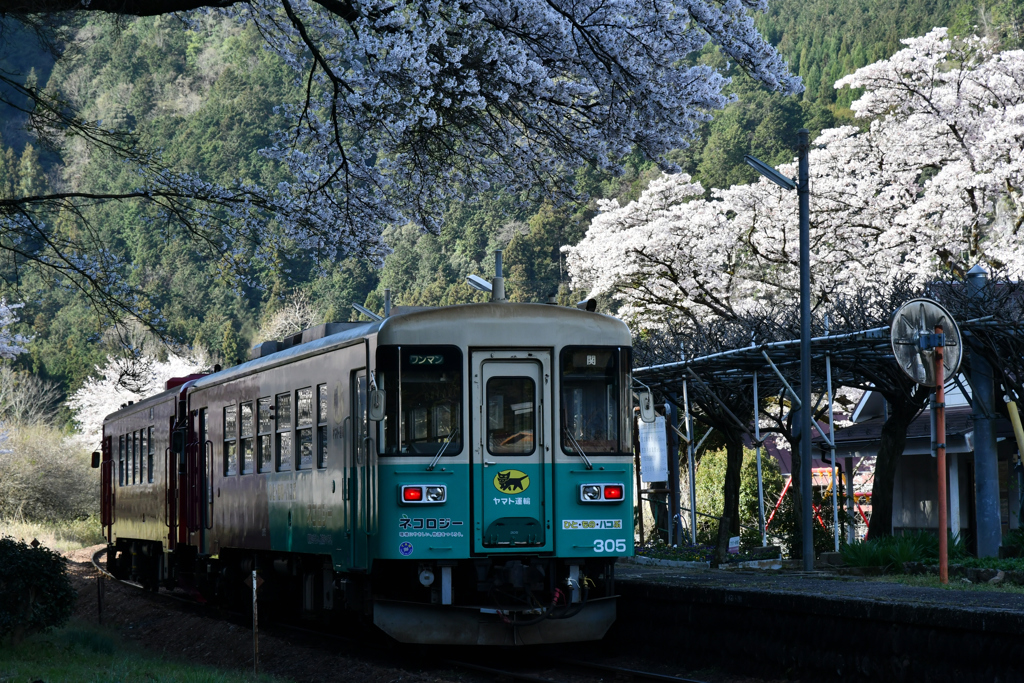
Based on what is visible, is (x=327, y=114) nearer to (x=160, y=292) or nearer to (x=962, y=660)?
(x=962, y=660)

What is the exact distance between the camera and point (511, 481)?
10.9 m

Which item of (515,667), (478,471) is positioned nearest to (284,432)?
(478,471)

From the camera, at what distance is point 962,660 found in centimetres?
836

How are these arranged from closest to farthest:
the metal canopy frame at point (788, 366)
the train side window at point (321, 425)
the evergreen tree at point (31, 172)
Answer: the train side window at point (321, 425), the metal canopy frame at point (788, 366), the evergreen tree at point (31, 172)

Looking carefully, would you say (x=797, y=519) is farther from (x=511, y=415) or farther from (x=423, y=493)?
(x=423, y=493)

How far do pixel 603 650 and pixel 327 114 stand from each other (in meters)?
5.87

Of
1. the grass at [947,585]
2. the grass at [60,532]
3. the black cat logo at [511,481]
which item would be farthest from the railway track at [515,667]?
the grass at [60,532]

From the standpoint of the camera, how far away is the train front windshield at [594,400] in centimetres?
1109

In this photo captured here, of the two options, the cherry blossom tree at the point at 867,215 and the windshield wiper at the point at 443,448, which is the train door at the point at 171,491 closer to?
the windshield wiper at the point at 443,448

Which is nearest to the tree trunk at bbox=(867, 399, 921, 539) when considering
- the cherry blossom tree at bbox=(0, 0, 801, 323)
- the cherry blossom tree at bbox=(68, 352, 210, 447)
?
the cherry blossom tree at bbox=(0, 0, 801, 323)

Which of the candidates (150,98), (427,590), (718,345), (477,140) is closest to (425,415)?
(427,590)

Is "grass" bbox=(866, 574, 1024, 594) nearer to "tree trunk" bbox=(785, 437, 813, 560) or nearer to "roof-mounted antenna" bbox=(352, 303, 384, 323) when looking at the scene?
"tree trunk" bbox=(785, 437, 813, 560)

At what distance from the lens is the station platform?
8297 mm

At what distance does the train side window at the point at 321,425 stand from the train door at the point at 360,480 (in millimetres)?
773
